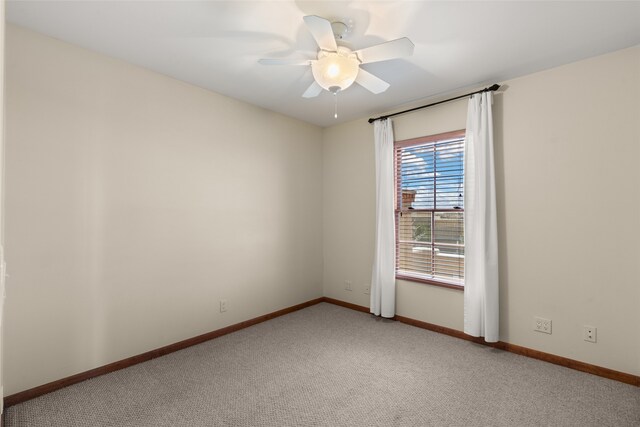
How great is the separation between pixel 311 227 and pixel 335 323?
1313 mm

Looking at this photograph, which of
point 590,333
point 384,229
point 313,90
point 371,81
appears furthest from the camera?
point 384,229

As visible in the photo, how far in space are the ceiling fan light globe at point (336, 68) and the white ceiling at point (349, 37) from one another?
197 millimetres

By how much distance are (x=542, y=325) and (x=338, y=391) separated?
6.21 feet

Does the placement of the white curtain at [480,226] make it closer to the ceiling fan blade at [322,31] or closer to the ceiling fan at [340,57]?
the ceiling fan at [340,57]

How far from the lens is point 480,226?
298 cm

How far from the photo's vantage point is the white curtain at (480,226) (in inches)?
115

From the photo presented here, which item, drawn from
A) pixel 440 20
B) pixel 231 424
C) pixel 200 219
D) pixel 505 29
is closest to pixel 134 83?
pixel 200 219

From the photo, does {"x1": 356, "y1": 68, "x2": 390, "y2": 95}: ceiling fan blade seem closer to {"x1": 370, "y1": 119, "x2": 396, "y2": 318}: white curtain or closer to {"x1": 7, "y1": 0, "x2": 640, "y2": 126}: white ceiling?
{"x1": 7, "y1": 0, "x2": 640, "y2": 126}: white ceiling

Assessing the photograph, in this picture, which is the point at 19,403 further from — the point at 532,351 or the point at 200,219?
the point at 532,351

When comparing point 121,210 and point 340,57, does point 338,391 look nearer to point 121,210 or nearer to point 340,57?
point 121,210

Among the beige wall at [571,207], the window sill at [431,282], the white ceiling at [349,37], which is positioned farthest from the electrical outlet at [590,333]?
the white ceiling at [349,37]

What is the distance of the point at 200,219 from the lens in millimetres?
3148

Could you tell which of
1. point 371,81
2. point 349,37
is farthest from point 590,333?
point 349,37

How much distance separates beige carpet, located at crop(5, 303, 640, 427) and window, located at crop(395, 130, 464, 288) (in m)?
0.81
